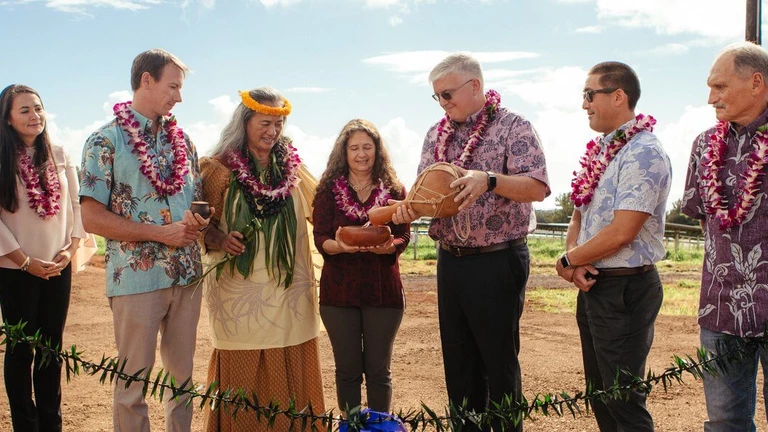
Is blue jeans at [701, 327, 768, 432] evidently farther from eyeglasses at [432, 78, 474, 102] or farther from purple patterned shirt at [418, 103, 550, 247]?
eyeglasses at [432, 78, 474, 102]

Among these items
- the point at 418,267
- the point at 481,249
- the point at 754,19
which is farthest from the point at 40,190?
the point at 418,267

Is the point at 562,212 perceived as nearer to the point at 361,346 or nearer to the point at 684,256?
the point at 684,256

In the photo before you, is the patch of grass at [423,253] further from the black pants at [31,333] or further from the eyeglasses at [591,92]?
the eyeglasses at [591,92]

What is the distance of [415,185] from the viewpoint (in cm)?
341

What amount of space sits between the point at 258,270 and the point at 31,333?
1503 millimetres

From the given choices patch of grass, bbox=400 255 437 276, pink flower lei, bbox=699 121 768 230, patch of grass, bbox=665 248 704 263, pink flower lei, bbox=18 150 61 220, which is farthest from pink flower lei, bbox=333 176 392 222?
patch of grass, bbox=665 248 704 263

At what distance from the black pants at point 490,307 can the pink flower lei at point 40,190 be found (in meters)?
2.54

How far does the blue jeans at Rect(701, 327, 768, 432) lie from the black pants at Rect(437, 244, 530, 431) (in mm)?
1002

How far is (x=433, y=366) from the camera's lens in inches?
264

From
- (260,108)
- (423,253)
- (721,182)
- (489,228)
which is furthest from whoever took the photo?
(423,253)

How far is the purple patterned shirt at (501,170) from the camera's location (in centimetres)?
→ 373

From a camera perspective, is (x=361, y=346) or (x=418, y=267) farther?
(x=418, y=267)

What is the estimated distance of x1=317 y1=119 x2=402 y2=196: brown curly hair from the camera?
4.22 meters

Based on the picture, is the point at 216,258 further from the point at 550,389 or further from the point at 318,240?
the point at 550,389
